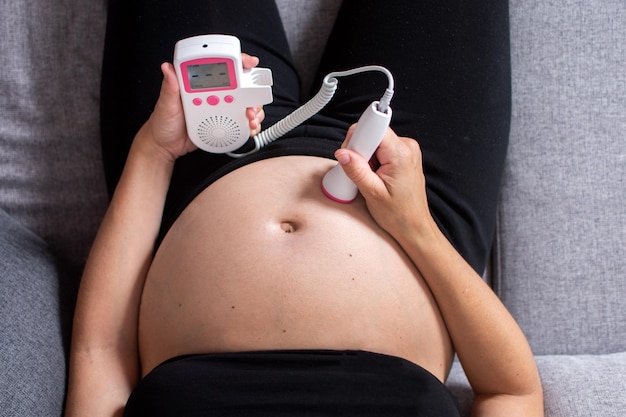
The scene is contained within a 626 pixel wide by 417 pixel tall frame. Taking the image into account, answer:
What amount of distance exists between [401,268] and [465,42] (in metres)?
0.42

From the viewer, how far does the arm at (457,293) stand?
2.82 feet

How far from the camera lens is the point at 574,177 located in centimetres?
118

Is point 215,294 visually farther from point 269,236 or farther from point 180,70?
point 180,70

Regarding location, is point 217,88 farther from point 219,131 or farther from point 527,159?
point 527,159

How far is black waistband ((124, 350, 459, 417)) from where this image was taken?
0.79 m

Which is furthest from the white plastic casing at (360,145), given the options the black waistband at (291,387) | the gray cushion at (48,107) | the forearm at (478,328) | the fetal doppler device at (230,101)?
the gray cushion at (48,107)

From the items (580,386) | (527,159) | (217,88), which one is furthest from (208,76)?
(580,386)

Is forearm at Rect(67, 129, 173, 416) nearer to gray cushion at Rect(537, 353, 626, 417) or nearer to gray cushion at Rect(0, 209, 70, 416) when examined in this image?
gray cushion at Rect(0, 209, 70, 416)

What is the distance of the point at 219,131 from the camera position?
93cm

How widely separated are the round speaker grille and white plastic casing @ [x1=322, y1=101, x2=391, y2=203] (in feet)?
0.50

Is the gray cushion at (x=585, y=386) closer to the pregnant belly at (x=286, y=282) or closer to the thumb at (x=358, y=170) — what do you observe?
the pregnant belly at (x=286, y=282)

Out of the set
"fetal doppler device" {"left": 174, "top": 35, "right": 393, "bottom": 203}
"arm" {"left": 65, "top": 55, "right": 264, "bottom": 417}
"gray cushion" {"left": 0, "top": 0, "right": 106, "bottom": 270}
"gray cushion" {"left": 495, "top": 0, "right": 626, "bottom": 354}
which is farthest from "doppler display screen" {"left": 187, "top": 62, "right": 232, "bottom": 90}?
"gray cushion" {"left": 495, "top": 0, "right": 626, "bottom": 354}

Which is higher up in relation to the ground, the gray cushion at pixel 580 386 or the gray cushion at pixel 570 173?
the gray cushion at pixel 570 173

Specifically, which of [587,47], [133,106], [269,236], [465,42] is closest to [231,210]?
[269,236]
